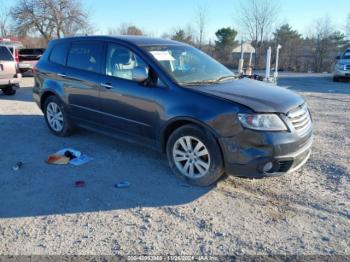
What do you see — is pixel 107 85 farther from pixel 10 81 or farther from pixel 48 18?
pixel 48 18

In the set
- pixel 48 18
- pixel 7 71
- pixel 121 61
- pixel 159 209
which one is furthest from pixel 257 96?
pixel 48 18

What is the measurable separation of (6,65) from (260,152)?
9764 mm

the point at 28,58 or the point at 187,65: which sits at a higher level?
the point at 28,58

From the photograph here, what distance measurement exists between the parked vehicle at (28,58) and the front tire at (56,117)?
39.3 ft

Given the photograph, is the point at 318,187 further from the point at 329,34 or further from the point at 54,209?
the point at 329,34

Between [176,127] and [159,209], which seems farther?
[176,127]

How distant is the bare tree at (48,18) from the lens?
35.7 metres

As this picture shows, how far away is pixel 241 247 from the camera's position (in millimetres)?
3203

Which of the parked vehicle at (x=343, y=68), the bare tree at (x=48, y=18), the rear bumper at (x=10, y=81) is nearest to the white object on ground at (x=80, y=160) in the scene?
the rear bumper at (x=10, y=81)

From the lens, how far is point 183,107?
4305 millimetres

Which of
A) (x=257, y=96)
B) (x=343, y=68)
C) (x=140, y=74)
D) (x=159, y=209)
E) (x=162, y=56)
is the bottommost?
(x=159, y=209)

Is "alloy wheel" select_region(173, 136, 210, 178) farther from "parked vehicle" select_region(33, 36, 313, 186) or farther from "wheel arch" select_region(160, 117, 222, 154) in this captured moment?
"wheel arch" select_region(160, 117, 222, 154)

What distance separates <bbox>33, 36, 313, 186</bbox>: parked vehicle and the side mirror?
0.01 metres

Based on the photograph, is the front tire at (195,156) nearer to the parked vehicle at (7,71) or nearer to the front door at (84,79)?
the front door at (84,79)
